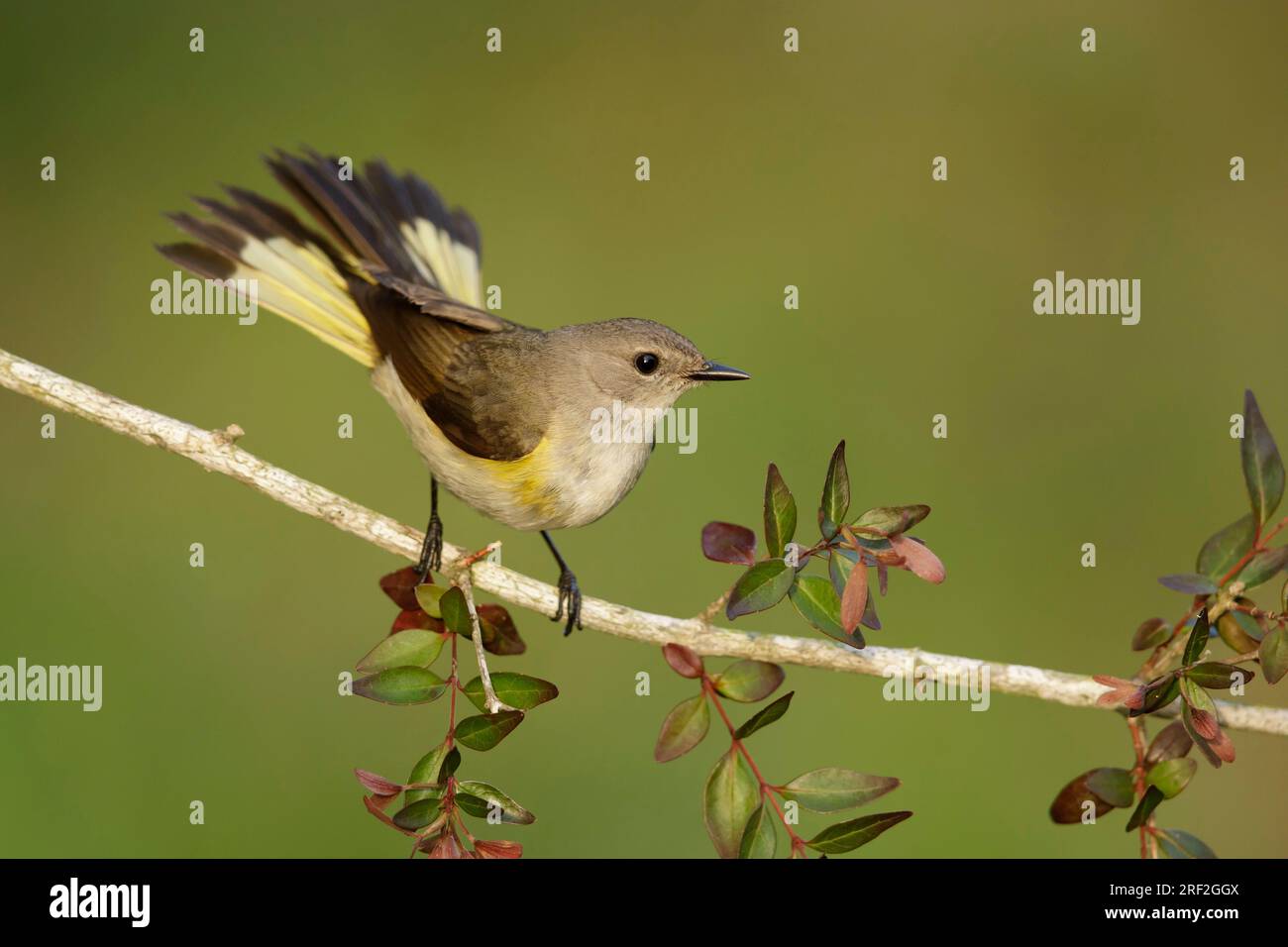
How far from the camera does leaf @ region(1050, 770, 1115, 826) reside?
2.18 metres

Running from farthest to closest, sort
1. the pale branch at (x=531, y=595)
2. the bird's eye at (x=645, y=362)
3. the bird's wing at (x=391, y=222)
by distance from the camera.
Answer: the bird's wing at (x=391, y=222)
the bird's eye at (x=645, y=362)
the pale branch at (x=531, y=595)

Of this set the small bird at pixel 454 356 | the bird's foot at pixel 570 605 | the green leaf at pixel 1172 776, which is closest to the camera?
the green leaf at pixel 1172 776

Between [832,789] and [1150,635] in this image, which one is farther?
[1150,635]

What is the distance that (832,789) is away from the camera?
6.72 ft

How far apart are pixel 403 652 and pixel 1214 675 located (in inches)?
52.2

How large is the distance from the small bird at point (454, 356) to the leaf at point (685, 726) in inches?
22.5

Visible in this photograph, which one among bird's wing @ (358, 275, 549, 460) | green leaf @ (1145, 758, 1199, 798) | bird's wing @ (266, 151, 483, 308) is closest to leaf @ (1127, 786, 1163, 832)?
green leaf @ (1145, 758, 1199, 798)

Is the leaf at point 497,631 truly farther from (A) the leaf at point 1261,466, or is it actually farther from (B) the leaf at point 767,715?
(A) the leaf at point 1261,466

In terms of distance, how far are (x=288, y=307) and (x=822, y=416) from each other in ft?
7.59

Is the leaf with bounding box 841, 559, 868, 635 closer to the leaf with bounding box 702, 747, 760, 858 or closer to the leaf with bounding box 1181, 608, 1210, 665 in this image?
the leaf with bounding box 702, 747, 760, 858

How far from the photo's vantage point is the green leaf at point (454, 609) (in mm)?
2154

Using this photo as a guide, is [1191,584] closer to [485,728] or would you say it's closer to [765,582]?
[765,582]

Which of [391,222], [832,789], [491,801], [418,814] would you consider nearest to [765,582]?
[832,789]

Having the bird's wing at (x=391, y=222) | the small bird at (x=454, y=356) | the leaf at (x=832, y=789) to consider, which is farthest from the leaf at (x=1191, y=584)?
the bird's wing at (x=391, y=222)
